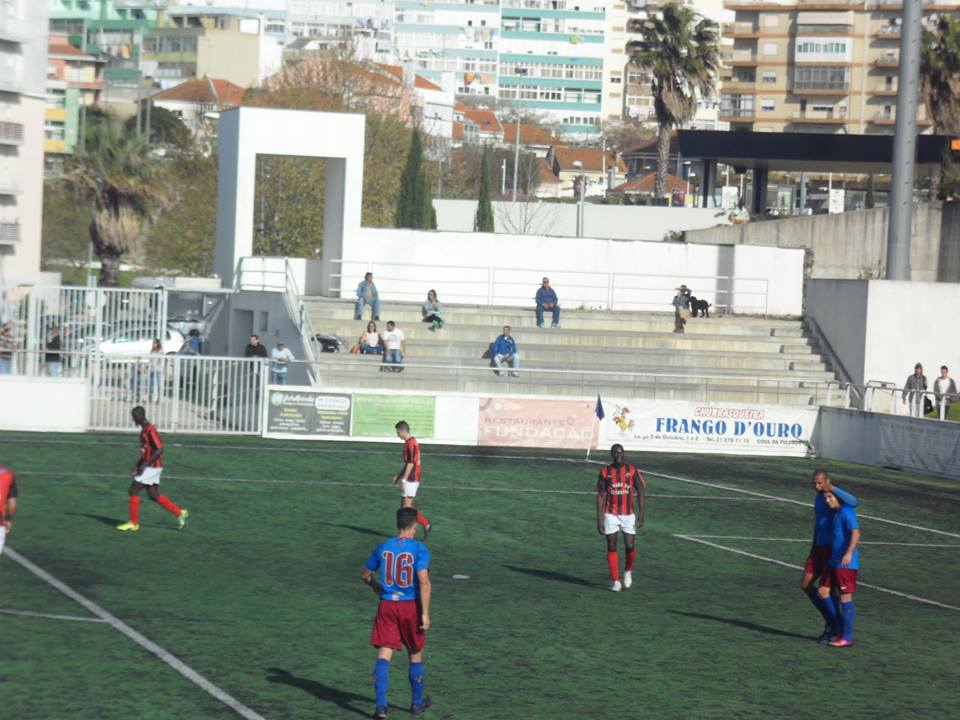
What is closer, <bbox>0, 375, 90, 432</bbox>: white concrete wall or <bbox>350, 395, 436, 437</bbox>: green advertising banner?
<bbox>0, 375, 90, 432</bbox>: white concrete wall

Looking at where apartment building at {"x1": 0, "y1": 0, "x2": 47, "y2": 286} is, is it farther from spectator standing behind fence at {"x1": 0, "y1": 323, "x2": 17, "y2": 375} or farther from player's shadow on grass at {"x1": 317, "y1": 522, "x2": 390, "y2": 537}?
player's shadow on grass at {"x1": 317, "y1": 522, "x2": 390, "y2": 537}

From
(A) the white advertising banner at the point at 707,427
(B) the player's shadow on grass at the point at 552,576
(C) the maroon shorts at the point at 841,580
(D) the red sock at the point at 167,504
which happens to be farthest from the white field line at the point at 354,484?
(C) the maroon shorts at the point at 841,580

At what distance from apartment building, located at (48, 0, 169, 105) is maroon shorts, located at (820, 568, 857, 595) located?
447 ft

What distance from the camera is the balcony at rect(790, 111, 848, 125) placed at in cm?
12131

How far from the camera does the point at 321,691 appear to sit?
1277cm

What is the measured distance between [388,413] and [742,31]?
325ft

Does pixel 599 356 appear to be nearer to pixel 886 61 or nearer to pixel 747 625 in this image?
pixel 747 625

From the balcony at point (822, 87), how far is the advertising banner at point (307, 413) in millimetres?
96171

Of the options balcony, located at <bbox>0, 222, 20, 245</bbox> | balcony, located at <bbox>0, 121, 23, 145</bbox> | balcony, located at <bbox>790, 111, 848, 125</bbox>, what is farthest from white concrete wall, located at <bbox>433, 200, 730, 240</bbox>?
balcony, located at <bbox>790, 111, 848, 125</bbox>

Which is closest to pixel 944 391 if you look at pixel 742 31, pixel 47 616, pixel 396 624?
pixel 47 616

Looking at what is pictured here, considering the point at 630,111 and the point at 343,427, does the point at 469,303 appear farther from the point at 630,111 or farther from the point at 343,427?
the point at 630,111

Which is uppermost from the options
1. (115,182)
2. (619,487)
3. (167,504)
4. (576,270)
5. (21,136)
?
(21,136)

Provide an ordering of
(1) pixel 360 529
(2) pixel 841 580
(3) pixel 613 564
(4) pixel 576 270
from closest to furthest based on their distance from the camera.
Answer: (2) pixel 841 580, (3) pixel 613 564, (1) pixel 360 529, (4) pixel 576 270

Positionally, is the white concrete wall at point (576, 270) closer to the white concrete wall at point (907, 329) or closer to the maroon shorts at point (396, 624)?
the white concrete wall at point (907, 329)
